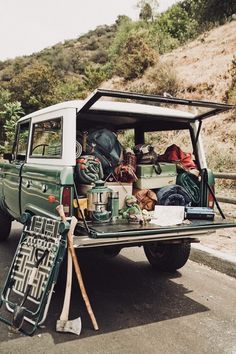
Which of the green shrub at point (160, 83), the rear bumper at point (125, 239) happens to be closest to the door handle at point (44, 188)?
the rear bumper at point (125, 239)

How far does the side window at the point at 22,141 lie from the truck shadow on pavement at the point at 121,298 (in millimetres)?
1499

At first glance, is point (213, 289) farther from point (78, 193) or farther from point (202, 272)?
point (78, 193)

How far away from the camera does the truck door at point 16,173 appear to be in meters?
5.45

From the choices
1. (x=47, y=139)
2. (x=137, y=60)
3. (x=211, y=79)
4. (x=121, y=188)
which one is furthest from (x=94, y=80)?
(x=121, y=188)

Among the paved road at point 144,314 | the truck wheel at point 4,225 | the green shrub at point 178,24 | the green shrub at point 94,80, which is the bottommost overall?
the paved road at point 144,314

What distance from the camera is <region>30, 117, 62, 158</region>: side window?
4.46 metres

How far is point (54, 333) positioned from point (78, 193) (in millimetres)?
1443

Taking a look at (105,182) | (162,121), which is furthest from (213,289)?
(162,121)

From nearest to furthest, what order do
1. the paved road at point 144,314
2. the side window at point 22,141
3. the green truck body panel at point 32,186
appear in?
the paved road at point 144,314, the green truck body panel at point 32,186, the side window at point 22,141

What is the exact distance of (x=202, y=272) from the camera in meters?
5.50

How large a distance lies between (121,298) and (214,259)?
169cm

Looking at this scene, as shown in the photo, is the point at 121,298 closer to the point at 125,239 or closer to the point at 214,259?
the point at 125,239

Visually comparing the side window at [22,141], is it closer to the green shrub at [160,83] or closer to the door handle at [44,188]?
the door handle at [44,188]

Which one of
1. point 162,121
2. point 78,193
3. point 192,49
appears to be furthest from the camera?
point 192,49
